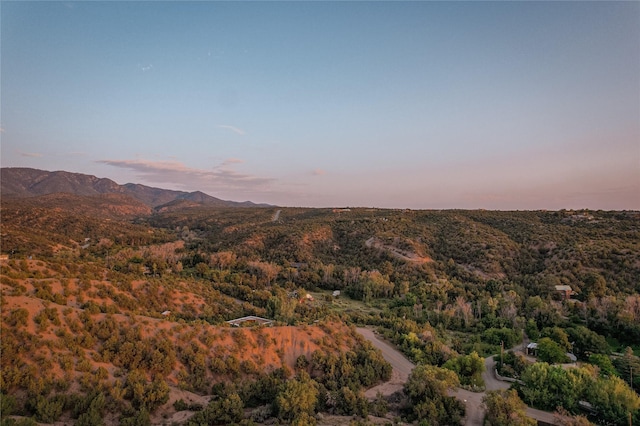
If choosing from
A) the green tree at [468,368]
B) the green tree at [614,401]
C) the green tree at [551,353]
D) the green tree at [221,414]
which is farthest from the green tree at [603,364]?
the green tree at [221,414]

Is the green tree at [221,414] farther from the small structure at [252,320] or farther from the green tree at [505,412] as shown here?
the small structure at [252,320]

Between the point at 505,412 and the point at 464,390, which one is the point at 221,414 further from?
the point at 464,390

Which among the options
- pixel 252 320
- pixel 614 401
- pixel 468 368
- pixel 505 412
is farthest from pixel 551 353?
→ pixel 252 320

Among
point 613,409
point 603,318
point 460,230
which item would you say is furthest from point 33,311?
point 460,230

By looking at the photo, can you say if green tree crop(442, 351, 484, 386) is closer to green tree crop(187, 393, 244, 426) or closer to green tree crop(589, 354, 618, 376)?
green tree crop(589, 354, 618, 376)

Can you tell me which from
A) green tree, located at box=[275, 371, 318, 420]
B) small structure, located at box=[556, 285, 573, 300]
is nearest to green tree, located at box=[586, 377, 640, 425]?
green tree, located at box=[275, 371, 318, 420]

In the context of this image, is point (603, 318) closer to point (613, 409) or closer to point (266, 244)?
point (613, 409)
